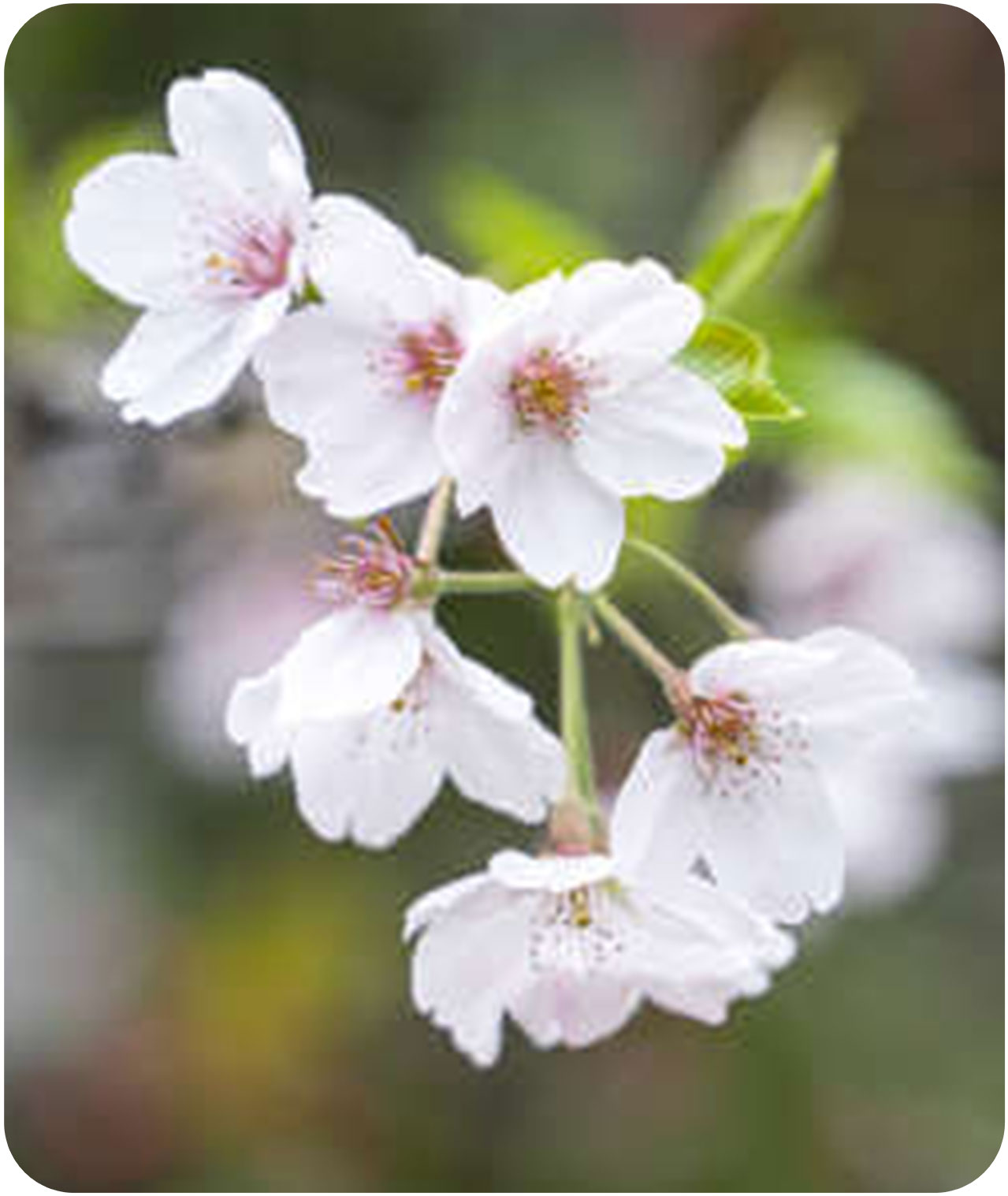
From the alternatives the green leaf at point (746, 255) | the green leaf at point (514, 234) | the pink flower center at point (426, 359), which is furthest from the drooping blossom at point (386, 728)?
the green leaf at point (514, 234)

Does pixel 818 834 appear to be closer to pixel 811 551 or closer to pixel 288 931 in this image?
pixel 811 551

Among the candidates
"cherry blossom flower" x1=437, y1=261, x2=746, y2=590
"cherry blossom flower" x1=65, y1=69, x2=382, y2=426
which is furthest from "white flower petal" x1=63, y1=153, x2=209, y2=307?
"cherry blossom flower" x1=437, y1=261, x2=746, y2=590

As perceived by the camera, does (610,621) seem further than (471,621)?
No

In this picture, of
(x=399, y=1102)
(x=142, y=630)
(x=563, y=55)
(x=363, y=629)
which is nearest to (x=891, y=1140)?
(x=399, y=1102)

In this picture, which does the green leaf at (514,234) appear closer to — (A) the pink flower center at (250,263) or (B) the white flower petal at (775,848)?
(A) the pink flower center at (250,263)

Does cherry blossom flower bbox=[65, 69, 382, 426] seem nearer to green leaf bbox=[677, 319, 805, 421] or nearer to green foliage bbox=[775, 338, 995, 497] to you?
green leaf bbox=[677, 319, 805, 421]

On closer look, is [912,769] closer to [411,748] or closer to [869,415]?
[869,415]
